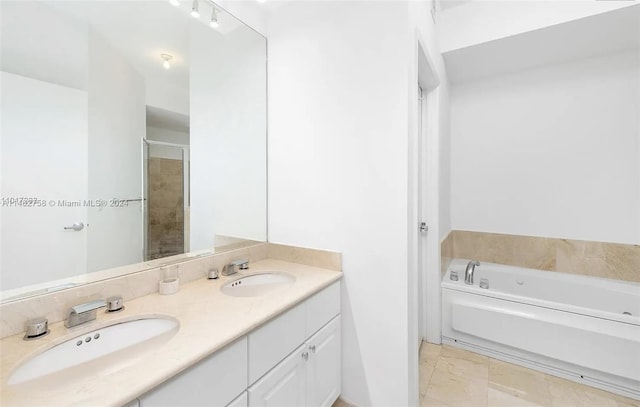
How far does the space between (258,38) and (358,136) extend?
107 cm

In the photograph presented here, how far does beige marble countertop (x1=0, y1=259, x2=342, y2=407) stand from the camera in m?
→ 0.66

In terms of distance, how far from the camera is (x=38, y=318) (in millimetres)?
971

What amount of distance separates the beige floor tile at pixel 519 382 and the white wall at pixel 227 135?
6.21 feet

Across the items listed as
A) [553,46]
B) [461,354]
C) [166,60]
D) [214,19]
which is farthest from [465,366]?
[214,19]

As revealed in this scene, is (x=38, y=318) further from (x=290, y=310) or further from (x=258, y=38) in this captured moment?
(x=258, y=38)

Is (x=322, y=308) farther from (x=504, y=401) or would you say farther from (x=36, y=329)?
(x=504, y=401)

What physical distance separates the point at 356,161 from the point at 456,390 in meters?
1.63

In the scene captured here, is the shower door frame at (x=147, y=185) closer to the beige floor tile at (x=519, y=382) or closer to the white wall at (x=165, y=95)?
the white wall at (x=165, y=95)

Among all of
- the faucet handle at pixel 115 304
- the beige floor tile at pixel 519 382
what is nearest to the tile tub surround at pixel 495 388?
the beige floor tile at pixel 519 382

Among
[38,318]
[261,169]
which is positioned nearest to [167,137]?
[261,169]

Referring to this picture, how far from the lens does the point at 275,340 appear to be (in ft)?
3.77

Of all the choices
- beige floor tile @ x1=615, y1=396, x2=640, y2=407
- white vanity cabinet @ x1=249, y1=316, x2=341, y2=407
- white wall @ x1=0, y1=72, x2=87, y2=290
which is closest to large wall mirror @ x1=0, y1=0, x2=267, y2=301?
white wall @ x1=0, y1=72, x2=87, y2=290

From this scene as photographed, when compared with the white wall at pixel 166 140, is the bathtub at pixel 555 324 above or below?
below

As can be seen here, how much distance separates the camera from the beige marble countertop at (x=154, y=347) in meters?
0.66
